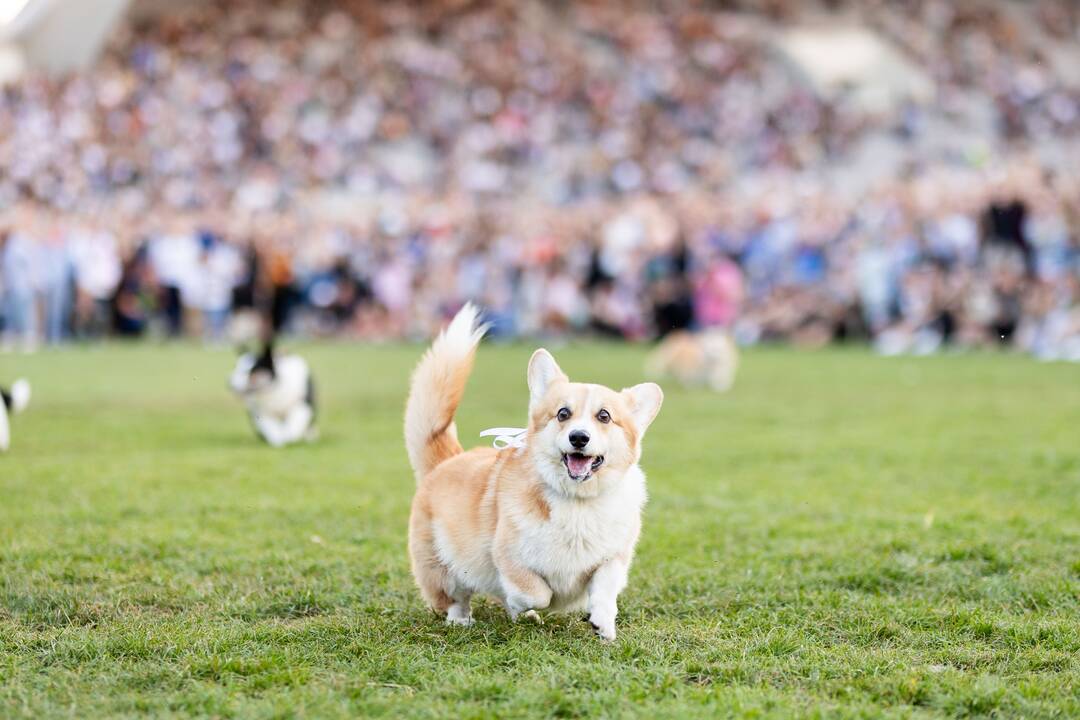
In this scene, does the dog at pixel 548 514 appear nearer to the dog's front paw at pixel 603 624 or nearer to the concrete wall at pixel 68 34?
the dog's front paw at pixel 603 624

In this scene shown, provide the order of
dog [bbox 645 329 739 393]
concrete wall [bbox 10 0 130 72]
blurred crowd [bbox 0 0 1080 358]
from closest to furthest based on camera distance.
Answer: dog [bbox 645 329 739 393]
blurred crowd [bbox 0 0 1080 358]
concrete wall [bbox 10 0 130 72]

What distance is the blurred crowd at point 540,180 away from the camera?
19.3 m

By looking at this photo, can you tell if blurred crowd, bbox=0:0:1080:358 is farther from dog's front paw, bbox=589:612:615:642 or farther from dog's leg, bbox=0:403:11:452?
dog's front paw, bbox=589:612:615:642

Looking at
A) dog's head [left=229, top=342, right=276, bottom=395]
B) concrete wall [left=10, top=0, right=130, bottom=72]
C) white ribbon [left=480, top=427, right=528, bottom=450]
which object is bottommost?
dog's head [left=229, top=342, right=276, bottom=395]

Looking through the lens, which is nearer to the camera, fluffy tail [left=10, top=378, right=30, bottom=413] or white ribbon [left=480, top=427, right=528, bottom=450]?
white ribbon [left=480, top=427, right=528, bottom=450]

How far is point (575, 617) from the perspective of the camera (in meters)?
4.09

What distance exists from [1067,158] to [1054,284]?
1208 centimetres

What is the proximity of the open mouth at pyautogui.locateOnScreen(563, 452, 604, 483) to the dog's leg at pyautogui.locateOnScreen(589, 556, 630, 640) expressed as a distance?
1.00ft

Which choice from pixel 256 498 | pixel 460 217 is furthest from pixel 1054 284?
pixel 256 498

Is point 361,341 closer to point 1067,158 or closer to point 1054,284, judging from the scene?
point 1054,284

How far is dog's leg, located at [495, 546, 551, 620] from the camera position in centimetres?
369

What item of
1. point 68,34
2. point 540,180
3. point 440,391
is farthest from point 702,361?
point 68,34

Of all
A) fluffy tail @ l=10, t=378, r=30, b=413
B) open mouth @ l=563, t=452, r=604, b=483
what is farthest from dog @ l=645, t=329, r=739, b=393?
open mouth @ l=563, t=452, r=604, b=483

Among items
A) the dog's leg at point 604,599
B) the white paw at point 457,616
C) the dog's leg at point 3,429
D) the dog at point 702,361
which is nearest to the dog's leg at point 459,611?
the white paw at point 457,616
